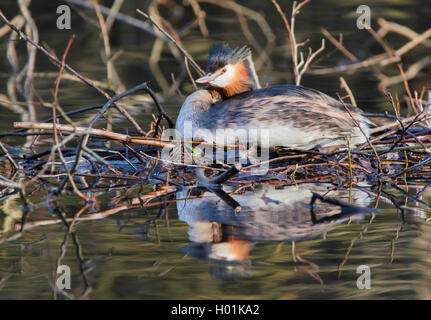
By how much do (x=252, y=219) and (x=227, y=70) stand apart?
1966 mm

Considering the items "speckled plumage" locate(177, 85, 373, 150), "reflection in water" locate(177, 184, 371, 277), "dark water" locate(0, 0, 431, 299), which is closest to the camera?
"dark water" locate(0, 0, 431, 299)

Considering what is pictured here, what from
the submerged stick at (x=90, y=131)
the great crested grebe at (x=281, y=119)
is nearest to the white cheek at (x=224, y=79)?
the great crested grebe at (x=281, y=119)

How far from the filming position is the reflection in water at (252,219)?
367 cm

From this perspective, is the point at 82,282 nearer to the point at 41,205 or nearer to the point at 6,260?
the point at 6,260

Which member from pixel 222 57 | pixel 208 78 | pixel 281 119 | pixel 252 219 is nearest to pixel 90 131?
pixel 252 219

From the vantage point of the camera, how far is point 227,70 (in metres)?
5.80

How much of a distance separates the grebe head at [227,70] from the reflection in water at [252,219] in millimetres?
1280

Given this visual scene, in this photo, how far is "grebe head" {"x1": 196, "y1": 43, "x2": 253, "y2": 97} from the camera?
5.77 metres

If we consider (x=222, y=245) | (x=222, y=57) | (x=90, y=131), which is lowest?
(x=222, y=245)

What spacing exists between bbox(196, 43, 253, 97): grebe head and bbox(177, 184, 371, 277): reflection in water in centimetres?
128

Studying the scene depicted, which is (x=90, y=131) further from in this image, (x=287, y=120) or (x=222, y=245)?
(x=287, y=120)

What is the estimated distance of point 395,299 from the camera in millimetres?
3207

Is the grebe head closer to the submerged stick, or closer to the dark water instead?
the submerged stick

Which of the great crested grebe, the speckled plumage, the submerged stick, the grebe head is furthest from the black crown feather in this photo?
the submerged stick
